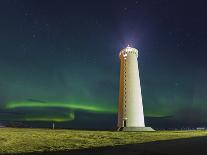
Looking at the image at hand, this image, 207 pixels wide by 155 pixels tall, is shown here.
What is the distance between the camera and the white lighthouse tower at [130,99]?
181ft

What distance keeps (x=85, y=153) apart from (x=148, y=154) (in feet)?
11.7

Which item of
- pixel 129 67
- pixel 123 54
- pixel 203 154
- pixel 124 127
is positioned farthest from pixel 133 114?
pixel 203 154

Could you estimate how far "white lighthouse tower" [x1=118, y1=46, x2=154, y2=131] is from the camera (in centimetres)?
5528

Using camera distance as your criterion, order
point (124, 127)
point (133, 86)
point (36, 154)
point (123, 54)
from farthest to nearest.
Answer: point (123, 54) → point (133, 86) → point (124, 127) → point (36, 154)

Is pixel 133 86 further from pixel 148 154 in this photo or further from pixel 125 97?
pixel 148 154

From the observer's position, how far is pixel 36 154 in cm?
1464

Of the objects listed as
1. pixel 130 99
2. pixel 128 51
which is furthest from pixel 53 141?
pixel 128 51

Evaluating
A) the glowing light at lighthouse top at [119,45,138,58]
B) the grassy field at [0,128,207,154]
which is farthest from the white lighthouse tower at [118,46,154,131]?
the grassy field at [0,128,207,154]

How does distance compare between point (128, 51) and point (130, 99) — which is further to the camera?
point (128, 51)

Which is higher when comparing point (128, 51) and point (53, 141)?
point (128, 51)

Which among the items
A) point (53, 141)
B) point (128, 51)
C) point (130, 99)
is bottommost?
point (53, 141)

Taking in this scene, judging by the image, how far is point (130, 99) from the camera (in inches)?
2197

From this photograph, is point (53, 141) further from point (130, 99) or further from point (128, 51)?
point (128, 51)

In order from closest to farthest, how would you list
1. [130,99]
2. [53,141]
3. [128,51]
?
1. [53,141]
2. [130,99]
3. [128,51]
